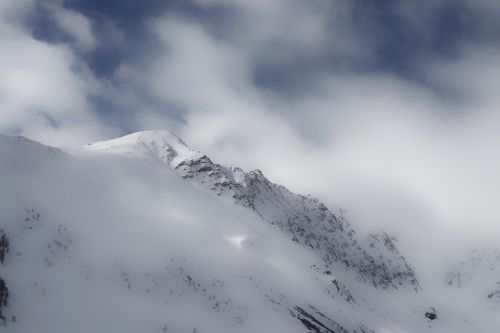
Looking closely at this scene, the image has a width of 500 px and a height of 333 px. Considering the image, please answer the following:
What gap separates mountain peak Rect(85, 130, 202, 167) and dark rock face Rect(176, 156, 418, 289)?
12.4 feet

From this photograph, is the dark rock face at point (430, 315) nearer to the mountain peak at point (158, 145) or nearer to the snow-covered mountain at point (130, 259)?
the snow-covered mountain at point (130, 259)

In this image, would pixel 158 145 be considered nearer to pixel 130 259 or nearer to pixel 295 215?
pixel 295 215

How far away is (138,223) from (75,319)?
22.3 m

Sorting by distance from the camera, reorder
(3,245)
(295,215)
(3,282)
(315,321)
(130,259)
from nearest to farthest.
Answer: (3,282), (3,245), (130,259), (315,321), (295,215)

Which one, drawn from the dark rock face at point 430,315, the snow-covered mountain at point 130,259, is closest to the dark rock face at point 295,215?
the dark rock face at point 430,315

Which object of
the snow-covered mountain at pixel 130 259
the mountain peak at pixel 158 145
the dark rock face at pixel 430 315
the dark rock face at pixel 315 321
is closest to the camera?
the snow-covered mountain at pixel 130 259

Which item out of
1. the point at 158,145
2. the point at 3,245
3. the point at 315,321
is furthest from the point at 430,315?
the point at 3,245

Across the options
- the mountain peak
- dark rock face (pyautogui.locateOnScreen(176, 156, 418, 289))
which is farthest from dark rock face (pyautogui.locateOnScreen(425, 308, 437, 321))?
the mountain peak

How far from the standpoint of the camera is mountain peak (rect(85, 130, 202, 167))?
308 ft

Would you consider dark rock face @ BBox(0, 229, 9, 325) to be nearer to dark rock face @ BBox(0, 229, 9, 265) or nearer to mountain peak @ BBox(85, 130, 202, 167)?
dark rock face @ BBox(0, 229, 9, 265)

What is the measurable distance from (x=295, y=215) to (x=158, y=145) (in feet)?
202

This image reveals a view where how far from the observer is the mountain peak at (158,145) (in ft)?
308

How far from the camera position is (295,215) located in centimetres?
15112

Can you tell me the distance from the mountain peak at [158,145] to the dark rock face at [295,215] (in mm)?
3776
